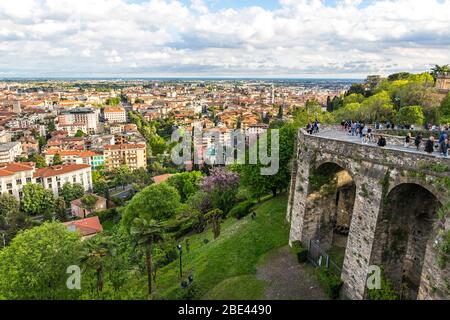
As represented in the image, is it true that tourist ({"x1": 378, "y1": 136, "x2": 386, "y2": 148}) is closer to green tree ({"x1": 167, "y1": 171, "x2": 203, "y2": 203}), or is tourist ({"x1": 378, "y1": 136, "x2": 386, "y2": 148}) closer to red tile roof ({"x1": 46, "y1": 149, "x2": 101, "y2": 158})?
green tree ({"x1": 167, "y1": 171, "x2": 203, "y2": 203})

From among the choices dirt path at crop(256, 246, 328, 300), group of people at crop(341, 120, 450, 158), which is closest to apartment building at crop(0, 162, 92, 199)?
dirt path at crop(256, 246, 328, 300)

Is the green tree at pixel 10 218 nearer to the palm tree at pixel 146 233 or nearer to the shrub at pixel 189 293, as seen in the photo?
the palm tree at pixel 146 233

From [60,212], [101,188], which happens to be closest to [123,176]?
[101,188]

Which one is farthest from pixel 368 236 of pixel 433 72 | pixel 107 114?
pixel 107 114

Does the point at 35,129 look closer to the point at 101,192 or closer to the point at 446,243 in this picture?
the point at 101,192

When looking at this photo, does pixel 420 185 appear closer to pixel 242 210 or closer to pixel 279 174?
pixel 279 174
